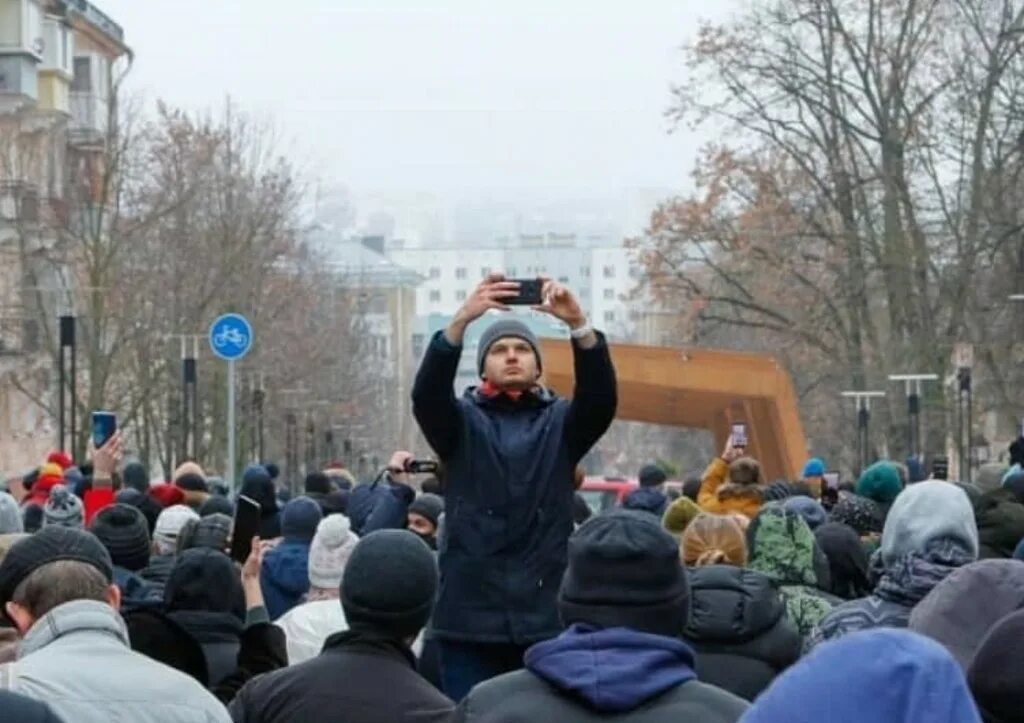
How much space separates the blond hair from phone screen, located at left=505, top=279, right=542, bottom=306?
4.34 feet

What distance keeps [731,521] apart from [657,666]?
437cm

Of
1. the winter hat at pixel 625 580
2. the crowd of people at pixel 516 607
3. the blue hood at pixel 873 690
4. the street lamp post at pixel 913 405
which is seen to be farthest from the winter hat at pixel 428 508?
the street lamp post at pixel 913 405

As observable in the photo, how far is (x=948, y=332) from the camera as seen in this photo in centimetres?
5991

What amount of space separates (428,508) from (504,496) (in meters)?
5.33

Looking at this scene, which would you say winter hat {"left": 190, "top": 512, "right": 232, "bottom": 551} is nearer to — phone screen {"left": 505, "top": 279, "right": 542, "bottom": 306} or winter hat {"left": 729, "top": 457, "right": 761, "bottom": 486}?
phone screen {"left": 505, "top": 279, "right": 542, "bottom": 306}

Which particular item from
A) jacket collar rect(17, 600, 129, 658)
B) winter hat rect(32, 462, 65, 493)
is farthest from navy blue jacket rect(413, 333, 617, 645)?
winter hat rect(32, 462, 65, 493)

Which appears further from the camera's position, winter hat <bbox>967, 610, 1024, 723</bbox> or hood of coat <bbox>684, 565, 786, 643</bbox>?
hood of coat <bbox>684, 565, 786, 643</bbox>

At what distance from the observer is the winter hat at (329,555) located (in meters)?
10.4

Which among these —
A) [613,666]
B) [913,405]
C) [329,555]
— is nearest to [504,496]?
[329,555]

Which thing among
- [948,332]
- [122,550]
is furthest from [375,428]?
[122,550]

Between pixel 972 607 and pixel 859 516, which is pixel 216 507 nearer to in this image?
pixel 859 516

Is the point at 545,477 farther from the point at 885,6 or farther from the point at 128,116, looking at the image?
the point at 128,116

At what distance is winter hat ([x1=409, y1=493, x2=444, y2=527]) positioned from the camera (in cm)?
1435

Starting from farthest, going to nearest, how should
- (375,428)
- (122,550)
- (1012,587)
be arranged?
1. (375,428)
2. (122,550)
3. (1012,587)
